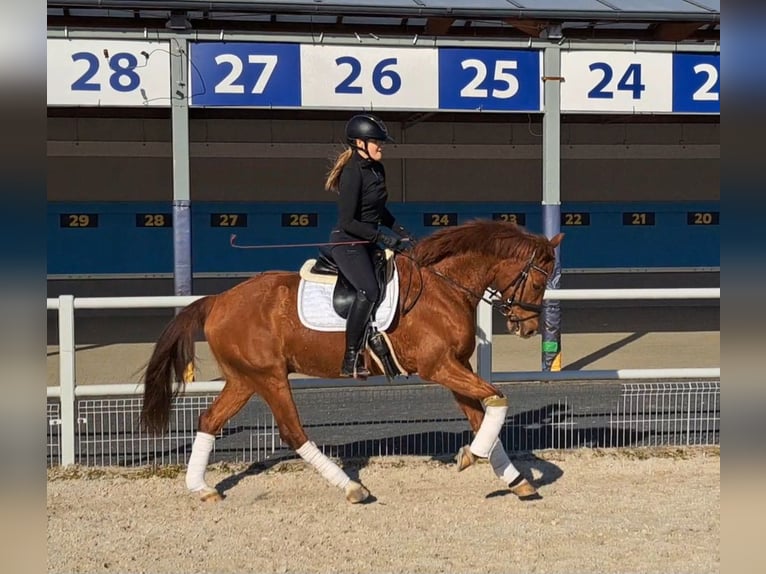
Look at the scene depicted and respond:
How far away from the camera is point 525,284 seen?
6.31 metres

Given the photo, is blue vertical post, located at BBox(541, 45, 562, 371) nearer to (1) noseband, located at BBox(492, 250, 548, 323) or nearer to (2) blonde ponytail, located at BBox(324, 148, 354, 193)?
(1) noseband, located at BBox(492, 250, 548, 323)

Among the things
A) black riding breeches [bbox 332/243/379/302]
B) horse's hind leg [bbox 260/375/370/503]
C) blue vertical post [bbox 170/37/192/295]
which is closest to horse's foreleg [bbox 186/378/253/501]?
horse's hind leg [bbox 260/375/370/503]

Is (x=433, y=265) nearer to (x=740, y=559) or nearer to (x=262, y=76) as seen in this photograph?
(x=740, y=559)

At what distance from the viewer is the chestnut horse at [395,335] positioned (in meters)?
6.06

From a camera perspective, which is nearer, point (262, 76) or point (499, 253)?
point (499, 253)

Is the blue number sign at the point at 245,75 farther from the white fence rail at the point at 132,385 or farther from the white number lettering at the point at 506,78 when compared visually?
the white fence rail at the point at 132,385

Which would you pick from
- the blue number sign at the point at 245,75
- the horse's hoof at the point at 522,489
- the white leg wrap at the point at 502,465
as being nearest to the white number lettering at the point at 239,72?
the blue number sign at the point at 245,75

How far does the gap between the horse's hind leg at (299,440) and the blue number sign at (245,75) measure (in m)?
5.65

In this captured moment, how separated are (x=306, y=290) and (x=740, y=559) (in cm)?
464

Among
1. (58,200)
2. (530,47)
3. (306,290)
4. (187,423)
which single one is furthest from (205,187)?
(306,290)

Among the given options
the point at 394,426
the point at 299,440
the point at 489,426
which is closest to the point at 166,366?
the point at 299,440

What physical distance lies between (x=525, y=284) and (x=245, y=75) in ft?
19.3

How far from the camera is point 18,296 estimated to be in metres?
1.66

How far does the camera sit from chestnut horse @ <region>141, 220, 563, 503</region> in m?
6.06
